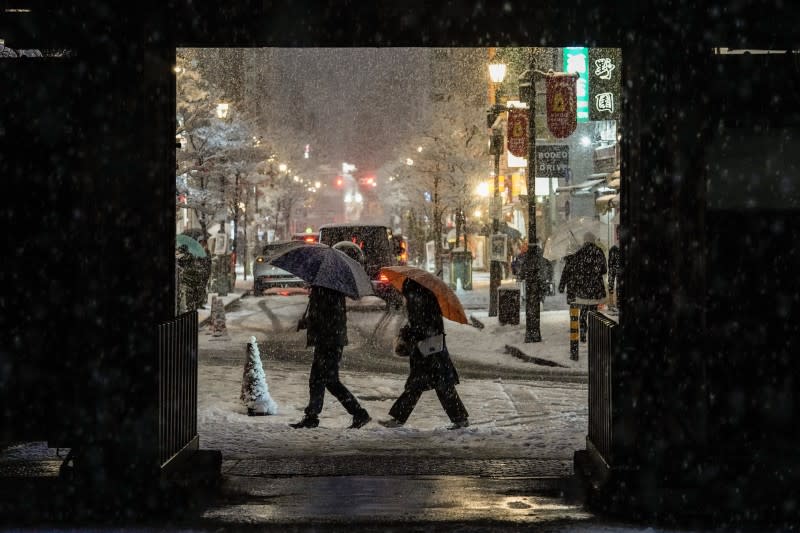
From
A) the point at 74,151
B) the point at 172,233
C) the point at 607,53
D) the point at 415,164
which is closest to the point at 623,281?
the point at 172,233

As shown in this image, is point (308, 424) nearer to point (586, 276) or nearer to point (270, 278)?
point (586, 276)

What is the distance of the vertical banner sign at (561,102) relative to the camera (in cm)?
2141

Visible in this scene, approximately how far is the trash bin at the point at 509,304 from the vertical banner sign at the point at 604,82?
5271 mm

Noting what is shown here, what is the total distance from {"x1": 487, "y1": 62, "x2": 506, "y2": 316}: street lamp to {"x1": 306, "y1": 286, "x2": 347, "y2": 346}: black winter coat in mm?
13609

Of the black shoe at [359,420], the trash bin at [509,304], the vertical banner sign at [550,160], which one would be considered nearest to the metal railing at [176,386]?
the black shoe at [359,420]

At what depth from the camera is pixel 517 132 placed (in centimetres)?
2506

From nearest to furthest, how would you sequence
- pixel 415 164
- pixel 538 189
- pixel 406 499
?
1. pixel 406 499
2. pixel 538 189
3. pixel 415 164

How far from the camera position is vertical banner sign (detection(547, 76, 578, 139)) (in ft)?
70.2

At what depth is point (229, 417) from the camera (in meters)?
11.6

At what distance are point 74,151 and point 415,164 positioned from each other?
4936 cm

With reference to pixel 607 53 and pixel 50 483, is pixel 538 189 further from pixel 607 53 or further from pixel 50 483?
pixel 50 483

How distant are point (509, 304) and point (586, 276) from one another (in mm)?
4686

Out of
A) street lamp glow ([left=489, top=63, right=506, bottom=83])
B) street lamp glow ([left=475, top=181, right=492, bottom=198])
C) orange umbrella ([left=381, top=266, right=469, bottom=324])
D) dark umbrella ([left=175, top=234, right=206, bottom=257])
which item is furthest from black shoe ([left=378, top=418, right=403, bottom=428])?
street lamp glow ([left=475, top=181, right=492, bottom=198])

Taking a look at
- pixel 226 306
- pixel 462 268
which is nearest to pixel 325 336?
pixel 226 306
